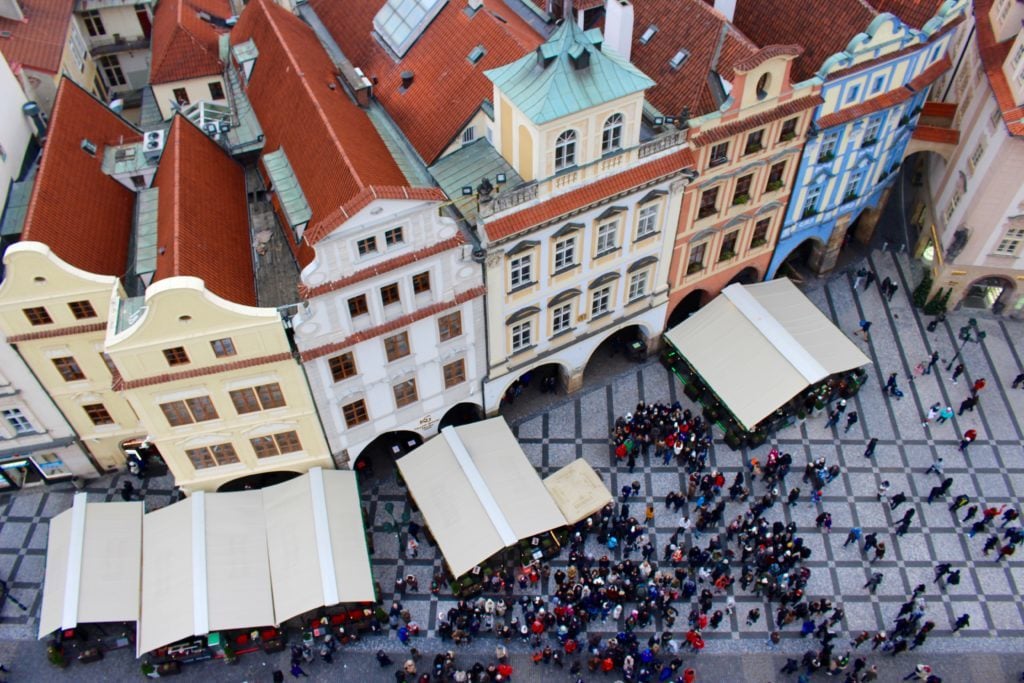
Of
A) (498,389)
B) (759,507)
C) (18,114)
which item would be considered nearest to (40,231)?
(18,114)

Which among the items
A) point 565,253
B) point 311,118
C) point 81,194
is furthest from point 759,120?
point 81,194

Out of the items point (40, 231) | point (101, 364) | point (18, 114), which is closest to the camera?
point (40, 231)

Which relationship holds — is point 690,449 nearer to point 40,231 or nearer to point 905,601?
point 905,601

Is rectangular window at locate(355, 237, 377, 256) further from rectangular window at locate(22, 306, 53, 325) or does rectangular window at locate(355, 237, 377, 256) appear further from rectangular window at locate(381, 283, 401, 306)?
rectangular window at locate(22, 306, 53, 325)

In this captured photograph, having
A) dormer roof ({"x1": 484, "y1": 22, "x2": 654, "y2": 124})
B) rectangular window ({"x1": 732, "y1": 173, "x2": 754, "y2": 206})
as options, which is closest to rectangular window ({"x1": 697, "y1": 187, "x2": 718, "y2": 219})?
rectangular window ({"x1": 732, "y1": 173, "x2": 754, "y2": 206})

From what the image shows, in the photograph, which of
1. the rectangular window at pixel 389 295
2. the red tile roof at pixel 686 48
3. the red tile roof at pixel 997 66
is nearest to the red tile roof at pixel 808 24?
the red tile roof at pixel 686 48

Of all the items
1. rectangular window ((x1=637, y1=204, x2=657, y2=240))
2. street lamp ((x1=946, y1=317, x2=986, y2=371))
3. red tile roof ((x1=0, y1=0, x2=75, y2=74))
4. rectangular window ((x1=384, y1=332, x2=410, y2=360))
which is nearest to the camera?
rectangular window ((x1=384, y1=332, x2=410, y2=360))

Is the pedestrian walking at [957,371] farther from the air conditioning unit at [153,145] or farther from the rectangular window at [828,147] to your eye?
the air conditioning unit at [153,145]
